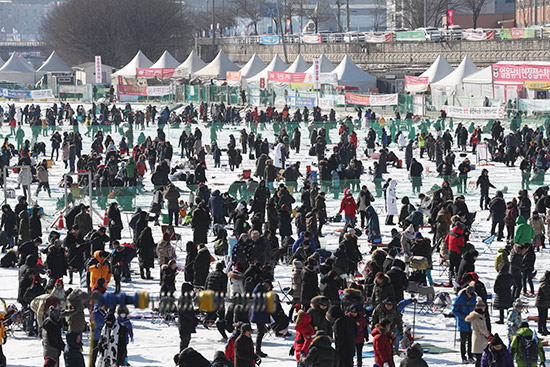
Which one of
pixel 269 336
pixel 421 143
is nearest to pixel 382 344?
pixel 269 336

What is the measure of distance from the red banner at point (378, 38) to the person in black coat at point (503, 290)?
Answer: 187ft

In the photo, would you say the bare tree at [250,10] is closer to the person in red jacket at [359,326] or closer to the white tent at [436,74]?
the white tent at [436,74]

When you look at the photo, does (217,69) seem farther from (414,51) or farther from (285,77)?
(414,51)

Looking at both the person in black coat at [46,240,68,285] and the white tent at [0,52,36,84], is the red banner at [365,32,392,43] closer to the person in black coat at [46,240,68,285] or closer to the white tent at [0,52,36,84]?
the white tent at [0,52,36,84]

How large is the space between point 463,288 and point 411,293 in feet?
7.29

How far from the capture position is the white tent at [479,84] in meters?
45.5

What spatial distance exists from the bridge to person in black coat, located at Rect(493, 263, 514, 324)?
47202mm

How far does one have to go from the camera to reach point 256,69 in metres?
61.2

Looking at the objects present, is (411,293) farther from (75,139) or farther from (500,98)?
(500,98)

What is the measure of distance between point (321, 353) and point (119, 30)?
9076cm

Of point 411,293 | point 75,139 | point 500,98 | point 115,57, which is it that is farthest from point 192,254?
point 115,57

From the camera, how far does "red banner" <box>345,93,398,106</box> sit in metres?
46.1

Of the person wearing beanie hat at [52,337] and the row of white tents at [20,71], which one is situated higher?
the row of white tents at [20,71]

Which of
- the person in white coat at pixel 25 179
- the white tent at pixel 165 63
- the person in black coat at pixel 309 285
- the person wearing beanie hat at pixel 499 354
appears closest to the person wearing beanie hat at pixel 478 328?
the person wearing beanie hat at pixel 499 354
